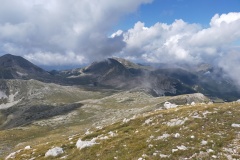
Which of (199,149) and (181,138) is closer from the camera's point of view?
(199,149)

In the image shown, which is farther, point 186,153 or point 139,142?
point 139,142

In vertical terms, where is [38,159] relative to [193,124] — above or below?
below

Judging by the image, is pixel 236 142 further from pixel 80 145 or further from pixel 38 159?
pixel 38 159

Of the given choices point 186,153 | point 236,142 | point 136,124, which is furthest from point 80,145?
point 236,142

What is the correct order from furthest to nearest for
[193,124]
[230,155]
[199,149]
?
[193,124] → [199,149] → [230,155]

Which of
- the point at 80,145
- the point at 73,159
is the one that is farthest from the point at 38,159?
the point at 73,159

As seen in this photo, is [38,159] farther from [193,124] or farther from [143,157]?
[193,124]

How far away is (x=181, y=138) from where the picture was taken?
36.1 m

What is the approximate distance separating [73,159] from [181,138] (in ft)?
45.3

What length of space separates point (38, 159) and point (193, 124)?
77.1 feet

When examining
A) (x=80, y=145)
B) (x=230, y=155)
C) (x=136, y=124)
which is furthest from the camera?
(x=136, y=124)

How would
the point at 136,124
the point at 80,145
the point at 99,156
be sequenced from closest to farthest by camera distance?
the point at 99,156 → the point at 80,145 → the point at 136,124

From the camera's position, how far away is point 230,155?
29.0 m

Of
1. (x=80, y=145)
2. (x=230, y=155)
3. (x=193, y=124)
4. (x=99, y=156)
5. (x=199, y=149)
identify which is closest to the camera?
(x=230, y=155)
